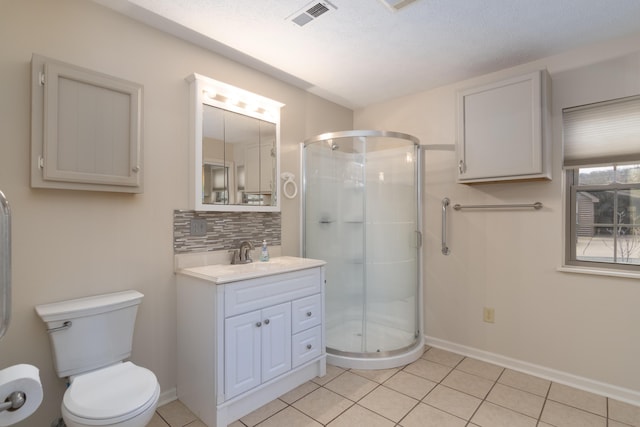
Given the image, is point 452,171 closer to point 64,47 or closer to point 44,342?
point 64,47

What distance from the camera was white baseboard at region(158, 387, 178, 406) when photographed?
2.12m

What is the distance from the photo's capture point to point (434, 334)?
3072mm

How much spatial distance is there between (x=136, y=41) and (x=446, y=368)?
318 centimetres

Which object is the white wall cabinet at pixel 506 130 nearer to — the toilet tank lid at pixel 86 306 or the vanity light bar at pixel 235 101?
the vanity light bar at pixel 235 101

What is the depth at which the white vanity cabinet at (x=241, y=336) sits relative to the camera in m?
1.88

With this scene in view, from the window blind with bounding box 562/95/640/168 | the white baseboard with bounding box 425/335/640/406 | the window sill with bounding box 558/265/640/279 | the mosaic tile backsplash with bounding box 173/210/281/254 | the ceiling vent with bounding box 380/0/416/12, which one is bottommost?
the white baseboard with bounding box 425/335/640/406

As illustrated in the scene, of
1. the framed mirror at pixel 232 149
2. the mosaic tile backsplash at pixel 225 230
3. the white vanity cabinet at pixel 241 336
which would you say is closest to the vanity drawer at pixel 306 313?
the white vanity cabinet at pixel 241 336

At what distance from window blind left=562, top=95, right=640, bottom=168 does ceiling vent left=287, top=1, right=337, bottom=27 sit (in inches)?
73.8

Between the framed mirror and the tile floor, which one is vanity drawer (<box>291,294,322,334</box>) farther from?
the framed mirror

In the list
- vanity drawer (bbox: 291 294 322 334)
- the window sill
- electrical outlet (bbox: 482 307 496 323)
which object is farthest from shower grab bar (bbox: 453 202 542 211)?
vanity drawer (bbox: 291 294 322 334)

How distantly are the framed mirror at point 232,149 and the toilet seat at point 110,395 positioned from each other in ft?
3.37

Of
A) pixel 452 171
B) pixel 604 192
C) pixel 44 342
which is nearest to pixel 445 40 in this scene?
pixel 452 171

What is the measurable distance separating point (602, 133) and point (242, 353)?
2821mm

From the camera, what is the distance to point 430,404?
2.13 m
